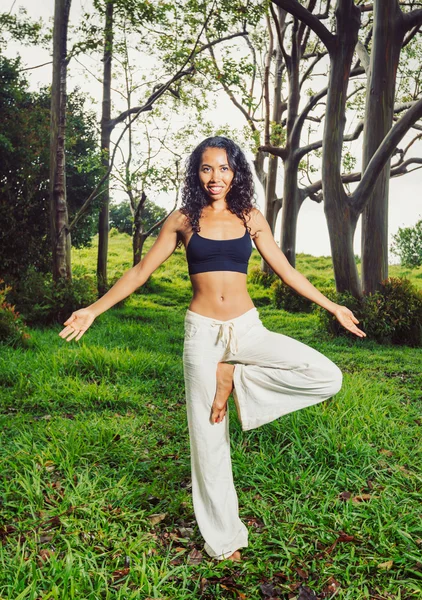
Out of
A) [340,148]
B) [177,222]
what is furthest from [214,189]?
[340,148]

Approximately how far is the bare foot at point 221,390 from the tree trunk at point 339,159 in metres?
6.98

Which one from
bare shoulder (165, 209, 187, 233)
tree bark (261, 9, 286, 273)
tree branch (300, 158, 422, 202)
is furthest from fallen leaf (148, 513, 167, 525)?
tree bark (261, 9, 286, 273)

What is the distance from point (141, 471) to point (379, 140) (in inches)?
297

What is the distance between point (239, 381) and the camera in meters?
2.73

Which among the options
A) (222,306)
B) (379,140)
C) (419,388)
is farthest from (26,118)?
(222,306)

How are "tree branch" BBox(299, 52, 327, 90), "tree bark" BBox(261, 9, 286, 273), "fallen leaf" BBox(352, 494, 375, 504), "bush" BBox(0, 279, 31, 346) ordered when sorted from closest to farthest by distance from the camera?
"fallen leaf" BBox(352, 494, 375, 504), "bush" BBox(0, 279, 31, 346), "tree branch" BBox(299, 52, 327, 90), "tree bark" BBox(261, 9, 286, 273)

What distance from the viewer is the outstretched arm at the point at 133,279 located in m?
2.81

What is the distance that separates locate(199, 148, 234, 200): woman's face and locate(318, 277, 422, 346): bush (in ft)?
21.9

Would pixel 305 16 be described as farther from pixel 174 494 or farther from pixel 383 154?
pixel 174 494

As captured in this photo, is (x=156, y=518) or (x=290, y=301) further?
(x=290, y=301)

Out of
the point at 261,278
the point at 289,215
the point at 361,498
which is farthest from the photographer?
the point at 261,278

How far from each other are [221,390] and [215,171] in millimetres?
1076

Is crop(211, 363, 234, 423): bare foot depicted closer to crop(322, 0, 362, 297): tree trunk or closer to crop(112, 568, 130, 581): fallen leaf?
crop(112, 568, 130, 581): fallen leaf

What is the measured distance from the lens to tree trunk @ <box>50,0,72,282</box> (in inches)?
371
